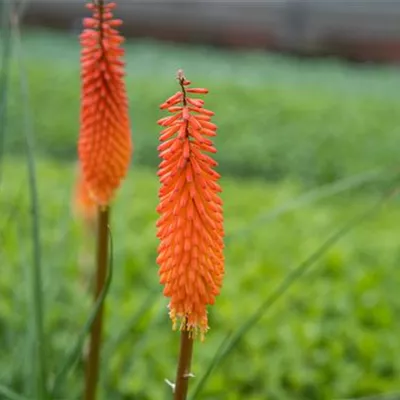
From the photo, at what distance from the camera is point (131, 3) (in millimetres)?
10484

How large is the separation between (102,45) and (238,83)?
639 centimetres

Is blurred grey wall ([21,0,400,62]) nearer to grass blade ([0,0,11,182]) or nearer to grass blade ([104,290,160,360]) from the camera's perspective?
grass blade ([0,0,11,182])

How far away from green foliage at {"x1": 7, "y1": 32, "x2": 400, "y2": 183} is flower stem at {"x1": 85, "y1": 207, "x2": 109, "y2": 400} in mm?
2952

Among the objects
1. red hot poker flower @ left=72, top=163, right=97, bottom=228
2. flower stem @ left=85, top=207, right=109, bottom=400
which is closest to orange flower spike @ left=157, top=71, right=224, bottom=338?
flower stem @ left=85, top=207, right=109, bottom=400

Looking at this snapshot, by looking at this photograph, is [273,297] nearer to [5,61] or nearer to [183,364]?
[183,364]

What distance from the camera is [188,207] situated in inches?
38.8

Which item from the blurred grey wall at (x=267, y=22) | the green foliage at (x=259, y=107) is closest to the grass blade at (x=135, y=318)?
the green foliage at (x=259, y=107)

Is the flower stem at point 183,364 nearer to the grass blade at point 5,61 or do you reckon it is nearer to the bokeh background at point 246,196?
the bokeh background at point 246,196

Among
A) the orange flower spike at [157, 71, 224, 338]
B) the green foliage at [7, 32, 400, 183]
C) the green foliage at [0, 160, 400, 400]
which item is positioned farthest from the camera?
the green foliage at [7, 32, 400, 183]

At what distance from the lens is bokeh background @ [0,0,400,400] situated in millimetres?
2375

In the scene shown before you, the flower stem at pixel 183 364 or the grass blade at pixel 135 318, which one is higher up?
the flower stem at pixel 183 364

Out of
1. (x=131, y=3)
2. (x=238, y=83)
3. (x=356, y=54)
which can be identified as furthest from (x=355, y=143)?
(x=131, y=3)

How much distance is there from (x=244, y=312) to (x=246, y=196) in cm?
170

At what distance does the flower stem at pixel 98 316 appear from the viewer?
4.69ft
